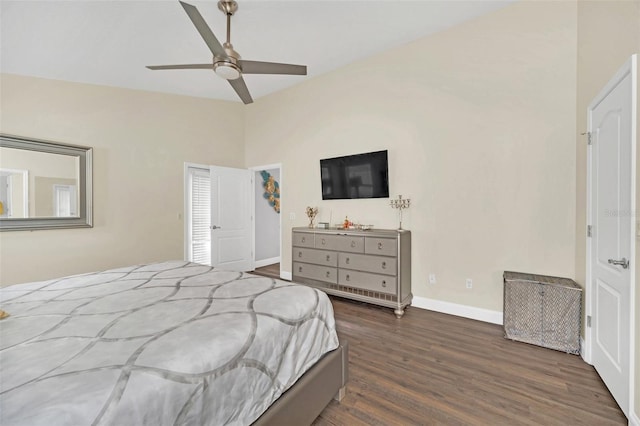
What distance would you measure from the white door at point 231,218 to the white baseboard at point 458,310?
3.31 metres

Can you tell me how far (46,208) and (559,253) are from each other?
5.93m

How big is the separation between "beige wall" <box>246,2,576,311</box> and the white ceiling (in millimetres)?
399

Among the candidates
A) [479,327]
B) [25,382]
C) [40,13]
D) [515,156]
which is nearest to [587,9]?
[515,156]

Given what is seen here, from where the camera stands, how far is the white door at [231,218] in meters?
4.84

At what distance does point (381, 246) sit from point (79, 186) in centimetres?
412

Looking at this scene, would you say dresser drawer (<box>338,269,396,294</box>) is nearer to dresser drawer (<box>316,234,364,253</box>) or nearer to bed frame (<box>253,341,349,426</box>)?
dresser drawer (<box>316,234,364,253</box>)

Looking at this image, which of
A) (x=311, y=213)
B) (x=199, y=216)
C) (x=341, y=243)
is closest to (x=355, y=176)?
(x=311, y=213)

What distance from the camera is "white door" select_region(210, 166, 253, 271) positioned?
4.84m

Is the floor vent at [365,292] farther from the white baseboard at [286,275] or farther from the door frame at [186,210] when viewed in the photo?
the door frame at [186,210]

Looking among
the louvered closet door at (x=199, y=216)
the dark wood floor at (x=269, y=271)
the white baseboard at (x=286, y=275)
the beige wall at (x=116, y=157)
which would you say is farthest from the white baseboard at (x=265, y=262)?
the beige wall at (x=116, y=157)

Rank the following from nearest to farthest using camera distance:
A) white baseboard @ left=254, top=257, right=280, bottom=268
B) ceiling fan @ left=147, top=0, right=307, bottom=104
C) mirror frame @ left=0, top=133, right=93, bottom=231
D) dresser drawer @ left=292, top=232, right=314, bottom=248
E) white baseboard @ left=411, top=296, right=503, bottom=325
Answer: ceiling fan @ left=147, top=0, right=307, bottom=104
white baseboard @ left=411, top=296, right=503, bottom=325
mirror frame @ left=0, top=133, right=93, bottom=231
dresser drawer @ left=292, top=232, right=314, bottom=248
white baseboard @ left=254, top=257, right=280, bottom=268

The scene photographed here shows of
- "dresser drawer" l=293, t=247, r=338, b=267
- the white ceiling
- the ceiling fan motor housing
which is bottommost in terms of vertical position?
"dresser drawer" l=293, t=247, r=338, b=267

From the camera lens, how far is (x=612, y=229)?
183 centimetres

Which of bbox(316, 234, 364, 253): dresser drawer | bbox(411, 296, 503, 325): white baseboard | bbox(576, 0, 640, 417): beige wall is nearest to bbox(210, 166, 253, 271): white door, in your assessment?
Result: bbox(316, 234, 364, 253): dresser drawer
